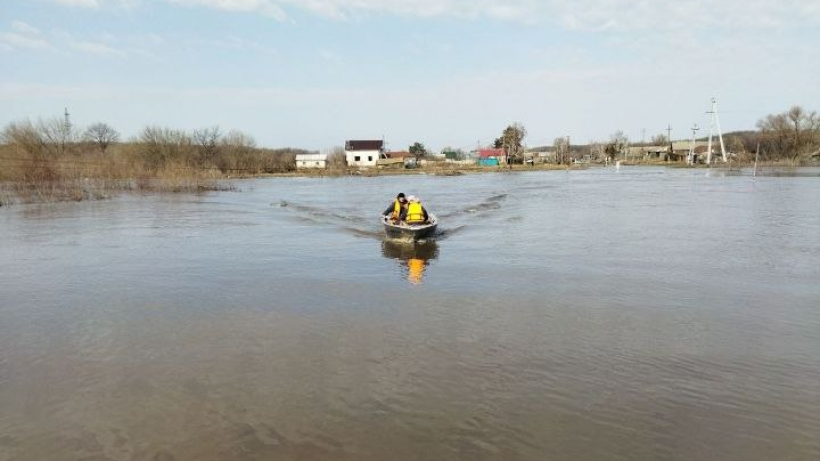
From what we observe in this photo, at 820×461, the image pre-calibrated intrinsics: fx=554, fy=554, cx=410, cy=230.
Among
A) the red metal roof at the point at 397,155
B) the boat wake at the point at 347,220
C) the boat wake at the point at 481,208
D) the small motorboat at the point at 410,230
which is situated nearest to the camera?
the small motorboat at the point at 410,230

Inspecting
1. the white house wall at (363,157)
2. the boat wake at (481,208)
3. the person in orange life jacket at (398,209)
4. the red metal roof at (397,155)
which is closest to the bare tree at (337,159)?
the white house wall at (363,157)

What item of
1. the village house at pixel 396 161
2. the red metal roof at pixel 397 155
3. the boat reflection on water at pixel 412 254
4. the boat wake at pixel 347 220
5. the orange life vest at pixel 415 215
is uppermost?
the red metal roof at pixel 397 155

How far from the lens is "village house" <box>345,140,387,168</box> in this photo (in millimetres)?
94575

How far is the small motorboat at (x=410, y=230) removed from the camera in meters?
17.1

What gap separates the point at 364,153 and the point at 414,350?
3494 inches

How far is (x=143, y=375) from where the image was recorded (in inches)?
287

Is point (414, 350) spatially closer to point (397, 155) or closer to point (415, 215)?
point (415, 215)

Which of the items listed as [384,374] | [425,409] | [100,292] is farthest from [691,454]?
[100,292]

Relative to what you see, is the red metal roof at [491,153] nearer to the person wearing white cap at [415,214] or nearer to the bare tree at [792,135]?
the bare tree at [792,135]

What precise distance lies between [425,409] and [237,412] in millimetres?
2106

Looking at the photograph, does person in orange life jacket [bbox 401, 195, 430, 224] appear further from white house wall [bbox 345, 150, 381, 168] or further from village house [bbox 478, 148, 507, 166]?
village house [bbox 478, 148, 507, 166]

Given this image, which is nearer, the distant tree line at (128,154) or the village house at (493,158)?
the distant tree line at (128,154)

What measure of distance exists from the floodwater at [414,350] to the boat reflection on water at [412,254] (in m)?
A: 0.13

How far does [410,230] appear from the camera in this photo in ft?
56.0
